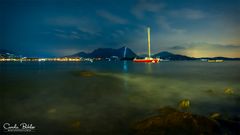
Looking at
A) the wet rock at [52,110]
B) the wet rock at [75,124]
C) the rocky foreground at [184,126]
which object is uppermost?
the rocky foreground at [184,126]

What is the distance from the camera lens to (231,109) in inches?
548

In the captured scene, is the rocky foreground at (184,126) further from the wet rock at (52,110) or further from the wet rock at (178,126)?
the wet rock at (52,110)

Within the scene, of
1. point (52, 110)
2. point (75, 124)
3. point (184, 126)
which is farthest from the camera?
point (52, 110)

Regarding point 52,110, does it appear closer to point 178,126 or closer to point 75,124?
point 75,124

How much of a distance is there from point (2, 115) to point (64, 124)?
5.08 metres

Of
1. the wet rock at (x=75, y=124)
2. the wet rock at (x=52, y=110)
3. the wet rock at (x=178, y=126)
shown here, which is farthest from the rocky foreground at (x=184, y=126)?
the wet rock at (x=52, y=110)

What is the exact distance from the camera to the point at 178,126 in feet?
29.5

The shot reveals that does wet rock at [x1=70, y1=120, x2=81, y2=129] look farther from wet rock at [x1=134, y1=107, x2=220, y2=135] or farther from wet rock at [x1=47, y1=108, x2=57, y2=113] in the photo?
wet rock at [x1=134, y1=107, x2=220, y2=135]

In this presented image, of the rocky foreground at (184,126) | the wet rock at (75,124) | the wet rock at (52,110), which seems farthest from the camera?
the wet rock at (52,110)

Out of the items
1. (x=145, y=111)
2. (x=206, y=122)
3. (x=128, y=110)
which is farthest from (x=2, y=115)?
(x=206, y=122)

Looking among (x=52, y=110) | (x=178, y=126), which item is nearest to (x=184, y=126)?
(x=178, y=126)

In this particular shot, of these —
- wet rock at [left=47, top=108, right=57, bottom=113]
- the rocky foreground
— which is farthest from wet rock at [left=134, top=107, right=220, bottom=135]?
wet rock at [left=47, top=108, right=57, bottom=113]

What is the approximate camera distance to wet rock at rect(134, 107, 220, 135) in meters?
8.66

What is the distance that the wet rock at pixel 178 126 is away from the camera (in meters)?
8.66
